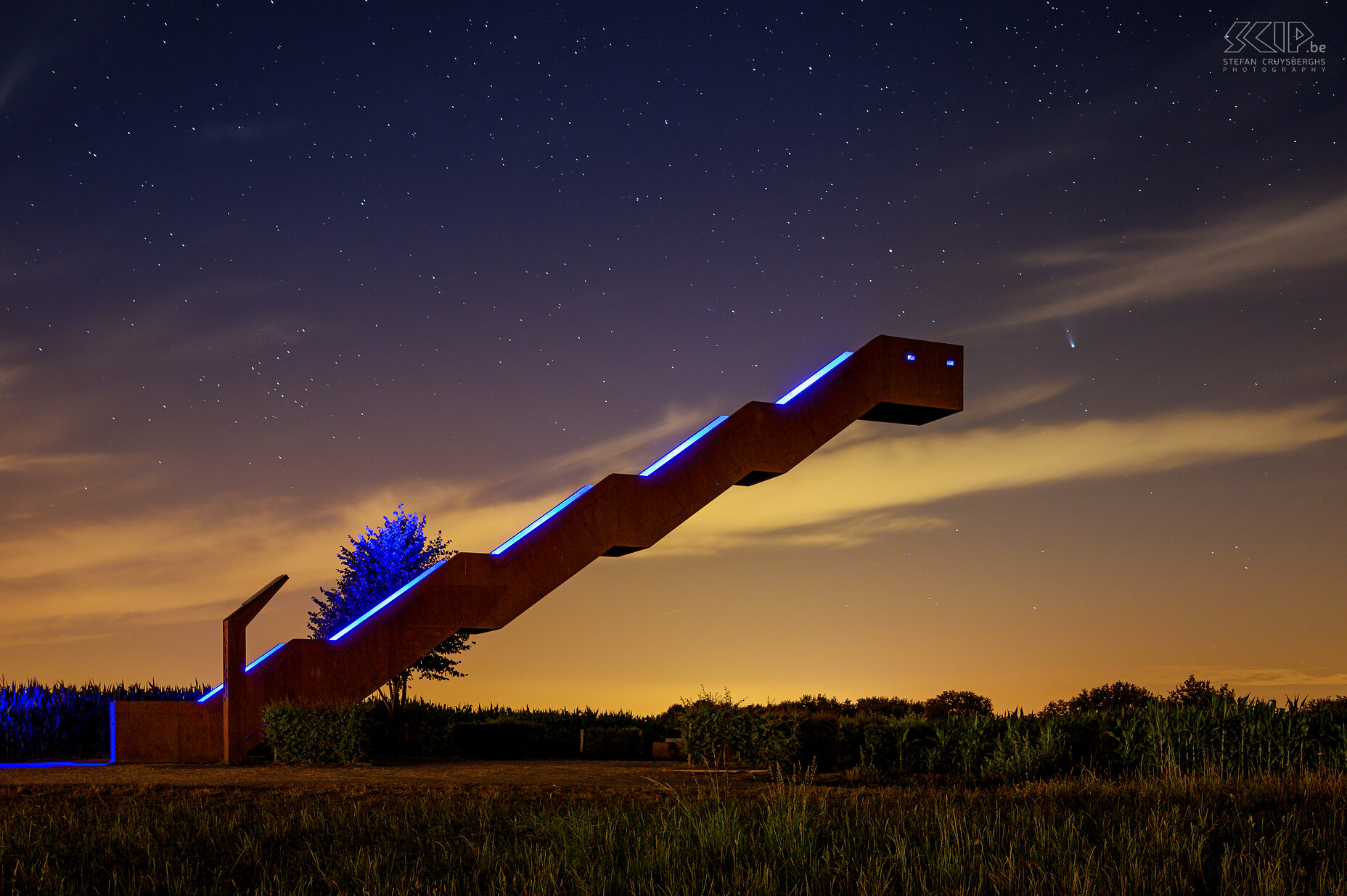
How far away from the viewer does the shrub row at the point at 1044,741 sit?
14984 millimetres

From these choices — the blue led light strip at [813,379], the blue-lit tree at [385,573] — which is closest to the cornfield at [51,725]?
the blue-lit tree at [385,573]

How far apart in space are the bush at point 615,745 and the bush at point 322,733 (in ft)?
15.2

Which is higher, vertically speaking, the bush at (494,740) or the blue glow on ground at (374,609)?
the blue glow on ground at (374,609)

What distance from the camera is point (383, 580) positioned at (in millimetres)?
27766

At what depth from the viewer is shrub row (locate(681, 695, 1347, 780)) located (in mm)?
14984

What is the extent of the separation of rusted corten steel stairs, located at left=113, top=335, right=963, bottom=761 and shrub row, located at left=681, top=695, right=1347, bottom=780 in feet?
15.9

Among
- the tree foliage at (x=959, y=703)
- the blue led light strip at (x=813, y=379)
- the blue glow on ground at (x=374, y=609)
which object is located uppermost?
the blue led light strip at (x=813, y=379)

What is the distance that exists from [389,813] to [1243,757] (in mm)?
10832

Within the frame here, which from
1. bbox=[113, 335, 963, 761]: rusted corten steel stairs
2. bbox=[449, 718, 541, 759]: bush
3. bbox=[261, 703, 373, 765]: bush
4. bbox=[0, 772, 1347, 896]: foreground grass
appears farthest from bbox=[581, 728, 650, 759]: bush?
bbox=[0, 772, 1347, 896]: foreground grass

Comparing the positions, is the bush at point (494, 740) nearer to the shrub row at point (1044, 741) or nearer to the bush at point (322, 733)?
the bush at point (322, 733)

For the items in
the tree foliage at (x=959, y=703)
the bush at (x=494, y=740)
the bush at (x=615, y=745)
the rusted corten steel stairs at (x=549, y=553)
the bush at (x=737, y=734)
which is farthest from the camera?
the tree foliage at (x=959, y=703)

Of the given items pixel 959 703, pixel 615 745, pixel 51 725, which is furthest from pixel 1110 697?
pixel 51 725

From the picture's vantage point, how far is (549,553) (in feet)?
69.4

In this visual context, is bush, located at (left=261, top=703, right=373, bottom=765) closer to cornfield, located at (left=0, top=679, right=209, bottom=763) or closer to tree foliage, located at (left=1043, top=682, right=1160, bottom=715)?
cornfield, located at (left=0, top=679, right=209, bottom=763)
